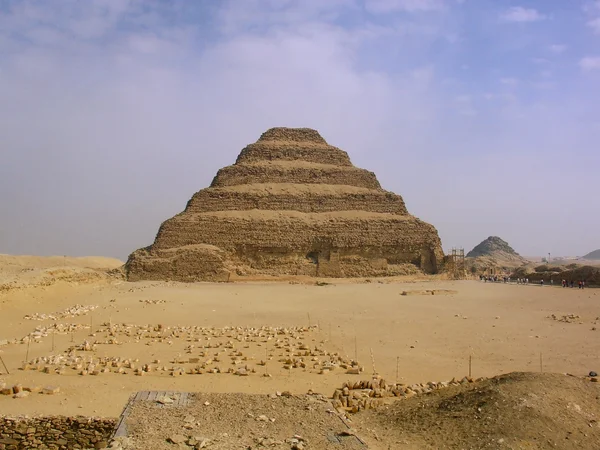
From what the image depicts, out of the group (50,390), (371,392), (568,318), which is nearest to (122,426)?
(50,390)

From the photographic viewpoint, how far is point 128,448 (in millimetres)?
5363

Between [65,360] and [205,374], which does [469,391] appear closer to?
[205,374]

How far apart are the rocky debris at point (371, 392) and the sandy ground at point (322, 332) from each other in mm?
666

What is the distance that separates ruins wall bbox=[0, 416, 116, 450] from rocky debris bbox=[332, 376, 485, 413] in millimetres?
3163

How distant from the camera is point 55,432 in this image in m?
7.10

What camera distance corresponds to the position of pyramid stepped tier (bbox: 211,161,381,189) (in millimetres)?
47219

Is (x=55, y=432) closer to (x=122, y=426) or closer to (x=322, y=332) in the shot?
(x=122, y=426)

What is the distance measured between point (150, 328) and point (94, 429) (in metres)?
9.47

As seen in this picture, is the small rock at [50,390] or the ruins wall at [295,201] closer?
the small rock at [50,390]

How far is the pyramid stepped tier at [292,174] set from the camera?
47.2 m

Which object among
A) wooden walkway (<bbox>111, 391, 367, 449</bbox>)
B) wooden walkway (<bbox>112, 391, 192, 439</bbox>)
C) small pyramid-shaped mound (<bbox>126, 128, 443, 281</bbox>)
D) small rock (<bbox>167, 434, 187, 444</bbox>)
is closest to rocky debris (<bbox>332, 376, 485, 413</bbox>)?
wooden walkway (<bbox>111, 391, 367, 449</bbox>)

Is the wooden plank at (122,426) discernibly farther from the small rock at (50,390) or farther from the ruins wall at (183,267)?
the ruins wall at (183,267)

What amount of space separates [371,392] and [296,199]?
120ft

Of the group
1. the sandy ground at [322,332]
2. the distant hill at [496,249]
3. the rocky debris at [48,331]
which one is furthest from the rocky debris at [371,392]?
the distant hill at [496,249]
